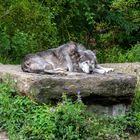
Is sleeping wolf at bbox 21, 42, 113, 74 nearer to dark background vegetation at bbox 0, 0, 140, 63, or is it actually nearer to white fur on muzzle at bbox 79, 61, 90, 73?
white fur on muzzle at bbox 79, 61, 90, 73

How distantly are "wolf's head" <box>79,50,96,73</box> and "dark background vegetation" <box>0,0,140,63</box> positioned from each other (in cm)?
334

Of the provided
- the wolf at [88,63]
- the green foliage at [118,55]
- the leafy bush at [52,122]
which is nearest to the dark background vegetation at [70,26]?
the green foliage at [118,55]

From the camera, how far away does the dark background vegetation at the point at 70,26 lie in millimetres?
12031

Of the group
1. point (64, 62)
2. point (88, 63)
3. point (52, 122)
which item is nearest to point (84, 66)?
point (88, 63)

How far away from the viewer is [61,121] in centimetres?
702

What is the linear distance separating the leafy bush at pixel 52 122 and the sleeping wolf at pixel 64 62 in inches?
35.3

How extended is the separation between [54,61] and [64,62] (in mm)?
196

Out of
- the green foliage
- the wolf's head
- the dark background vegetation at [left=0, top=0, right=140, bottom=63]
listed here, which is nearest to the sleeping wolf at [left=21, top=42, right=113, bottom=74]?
the wolf's head

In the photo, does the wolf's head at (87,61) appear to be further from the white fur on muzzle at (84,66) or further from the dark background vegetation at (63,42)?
the dark background vegetation at (63,42)

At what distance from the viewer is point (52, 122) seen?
6984mm

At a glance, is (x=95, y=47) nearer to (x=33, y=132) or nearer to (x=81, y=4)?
(x=81, y=4)

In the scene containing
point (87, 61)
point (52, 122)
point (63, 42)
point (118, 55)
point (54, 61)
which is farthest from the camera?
point (63, 42)

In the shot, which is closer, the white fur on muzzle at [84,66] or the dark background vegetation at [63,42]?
the dark background vegetation at [63,42]

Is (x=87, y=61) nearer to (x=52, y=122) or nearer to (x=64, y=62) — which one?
(x=64, y=62)
